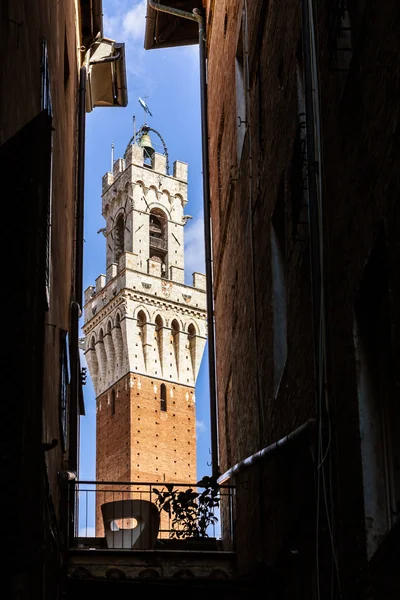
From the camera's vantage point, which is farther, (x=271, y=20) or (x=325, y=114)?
(x=271, y=20)

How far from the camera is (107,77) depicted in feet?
70.7

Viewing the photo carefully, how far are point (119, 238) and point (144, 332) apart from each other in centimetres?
630

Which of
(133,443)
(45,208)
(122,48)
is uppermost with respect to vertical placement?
(122,48)

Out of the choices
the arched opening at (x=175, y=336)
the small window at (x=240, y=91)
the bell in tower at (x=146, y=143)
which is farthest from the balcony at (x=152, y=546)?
the bell in tower at (x=146, y=143)

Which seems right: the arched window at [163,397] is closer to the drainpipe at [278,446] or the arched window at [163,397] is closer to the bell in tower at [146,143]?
the bell in tower at [146,143]

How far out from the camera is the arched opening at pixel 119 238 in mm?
60244

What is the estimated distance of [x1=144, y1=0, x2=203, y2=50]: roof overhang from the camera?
21969 millimetres

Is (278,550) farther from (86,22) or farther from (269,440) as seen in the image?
(86,22)

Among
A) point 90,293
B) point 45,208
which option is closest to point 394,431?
point 45,208

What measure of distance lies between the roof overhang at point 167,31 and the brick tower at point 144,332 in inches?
1312

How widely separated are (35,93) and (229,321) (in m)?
7.92

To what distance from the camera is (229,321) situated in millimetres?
15086

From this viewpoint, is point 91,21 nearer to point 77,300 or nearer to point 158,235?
point 77,300

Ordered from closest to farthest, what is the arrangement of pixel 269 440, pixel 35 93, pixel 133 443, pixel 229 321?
pixel 35 93, pixel 269 440, pixel 229 321, pixel 133 443
